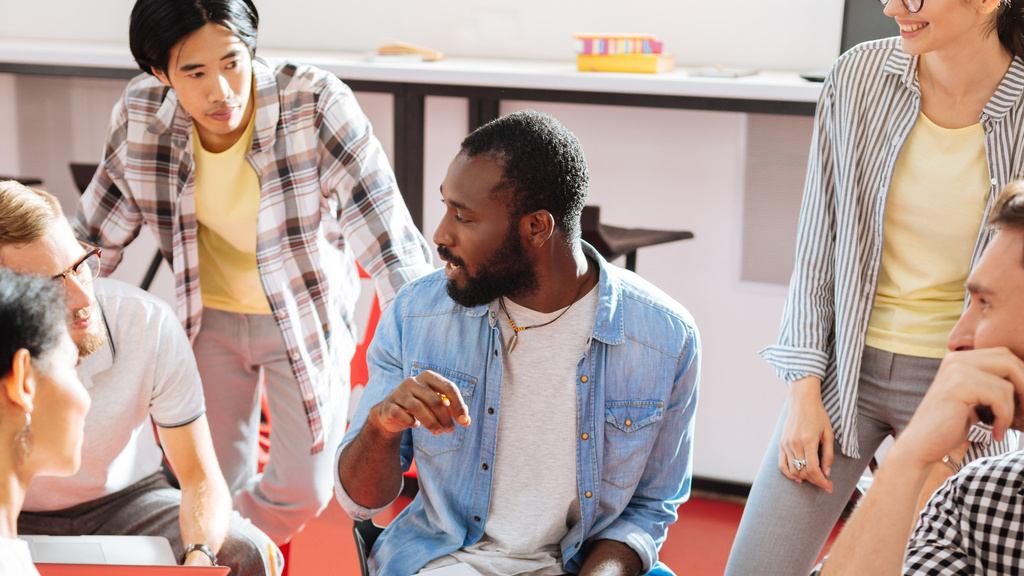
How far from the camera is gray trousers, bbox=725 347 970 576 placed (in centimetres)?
163

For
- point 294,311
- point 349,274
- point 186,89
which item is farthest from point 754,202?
point 186,89

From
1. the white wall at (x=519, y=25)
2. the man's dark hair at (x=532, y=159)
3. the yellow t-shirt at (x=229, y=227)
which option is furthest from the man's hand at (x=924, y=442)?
the white wall at (x=519, y=25)

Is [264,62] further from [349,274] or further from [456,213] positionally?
[456,213]

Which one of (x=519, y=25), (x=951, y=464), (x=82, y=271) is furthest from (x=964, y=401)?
(x=519, y=25)

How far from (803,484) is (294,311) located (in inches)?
45.1

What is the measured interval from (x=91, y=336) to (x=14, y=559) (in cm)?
63

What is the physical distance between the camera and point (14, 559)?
1069mm

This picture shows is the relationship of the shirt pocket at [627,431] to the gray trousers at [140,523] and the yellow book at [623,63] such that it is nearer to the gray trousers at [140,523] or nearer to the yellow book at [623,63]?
the gray trousers at [140,523]

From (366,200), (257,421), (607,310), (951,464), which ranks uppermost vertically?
(366,200)

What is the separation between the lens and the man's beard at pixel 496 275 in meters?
1.51

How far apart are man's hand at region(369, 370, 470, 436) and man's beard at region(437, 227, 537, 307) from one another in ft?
0.84

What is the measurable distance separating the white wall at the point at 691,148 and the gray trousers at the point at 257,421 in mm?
880

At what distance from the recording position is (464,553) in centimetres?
154

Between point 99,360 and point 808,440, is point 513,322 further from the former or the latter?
point 99,360
